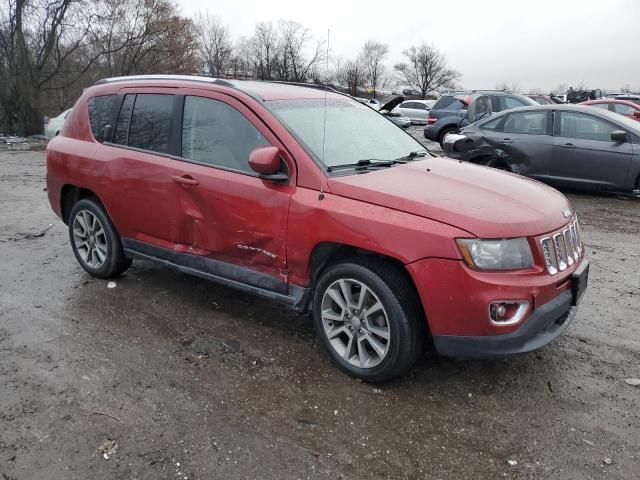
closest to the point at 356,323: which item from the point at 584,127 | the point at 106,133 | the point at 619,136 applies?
the point at 106,133

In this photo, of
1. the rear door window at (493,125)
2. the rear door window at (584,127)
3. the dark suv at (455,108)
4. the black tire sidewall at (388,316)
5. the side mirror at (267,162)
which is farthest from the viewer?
the dark suv at (455,108)

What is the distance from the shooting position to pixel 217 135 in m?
3.95

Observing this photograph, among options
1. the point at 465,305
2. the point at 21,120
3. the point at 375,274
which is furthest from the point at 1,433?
the point at 21,120

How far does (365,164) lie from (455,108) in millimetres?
14020

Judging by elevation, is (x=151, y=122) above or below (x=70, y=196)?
above

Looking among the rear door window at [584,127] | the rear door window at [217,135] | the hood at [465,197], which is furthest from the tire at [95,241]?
the rear door window at [584,127]

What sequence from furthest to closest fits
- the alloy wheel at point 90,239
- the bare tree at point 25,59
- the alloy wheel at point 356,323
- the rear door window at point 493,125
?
1. the bare tree at point 25,59
2. the rear door window at point 493,125
3. the alloy wheel at point 90,239
4. the alloy wheel at point 356,323

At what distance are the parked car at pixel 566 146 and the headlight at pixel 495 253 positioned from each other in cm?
565

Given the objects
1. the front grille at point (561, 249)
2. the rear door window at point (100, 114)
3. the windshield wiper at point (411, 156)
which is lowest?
the front grille at point (561, 249)

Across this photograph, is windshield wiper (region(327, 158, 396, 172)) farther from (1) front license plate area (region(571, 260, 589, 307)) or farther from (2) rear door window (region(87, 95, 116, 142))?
(2) rear door window (region(87, 95, 116, 142))

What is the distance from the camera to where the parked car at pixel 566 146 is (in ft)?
28.3

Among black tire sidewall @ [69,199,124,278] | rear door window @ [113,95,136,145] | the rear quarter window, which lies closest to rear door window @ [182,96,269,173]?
rear door window @ [113,95,136,145]

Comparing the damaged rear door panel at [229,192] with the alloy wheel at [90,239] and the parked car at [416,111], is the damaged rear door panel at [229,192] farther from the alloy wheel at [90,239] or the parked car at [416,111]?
the parked car at [416,111]

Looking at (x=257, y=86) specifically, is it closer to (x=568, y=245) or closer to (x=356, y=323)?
(x=356, y=323)
